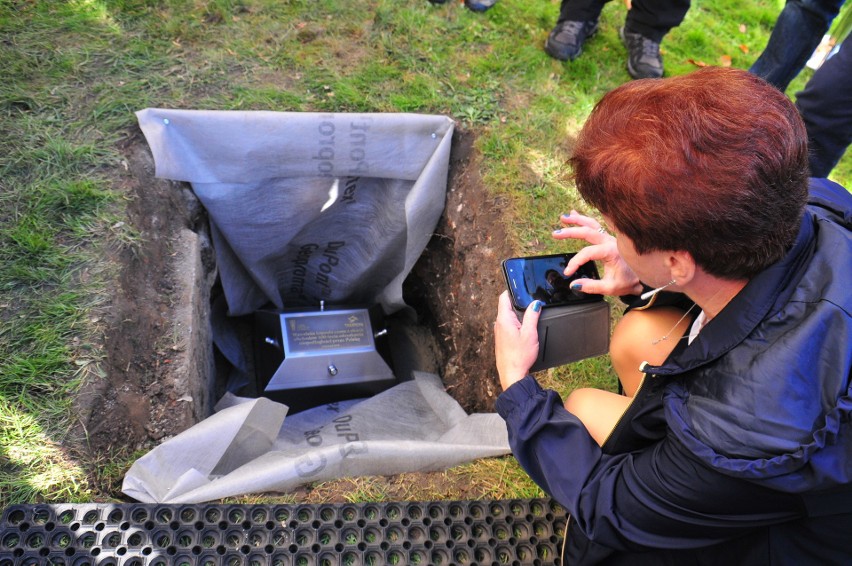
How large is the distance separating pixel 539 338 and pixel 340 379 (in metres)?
1.20

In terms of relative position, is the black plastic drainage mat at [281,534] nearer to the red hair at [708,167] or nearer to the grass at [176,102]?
the grass at [176,102]

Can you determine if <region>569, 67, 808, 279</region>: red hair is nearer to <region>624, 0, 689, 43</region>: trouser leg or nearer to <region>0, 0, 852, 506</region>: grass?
<region>0, 0, 852, 506</region>: grass

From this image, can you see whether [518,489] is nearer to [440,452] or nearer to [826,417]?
[440,452]

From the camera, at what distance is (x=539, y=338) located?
57.2 inches

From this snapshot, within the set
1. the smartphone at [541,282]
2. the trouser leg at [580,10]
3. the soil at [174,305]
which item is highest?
the trouser leg at [580,10]

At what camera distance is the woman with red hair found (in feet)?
3.07

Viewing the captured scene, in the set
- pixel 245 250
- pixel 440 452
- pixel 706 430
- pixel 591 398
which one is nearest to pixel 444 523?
pixel 440 452

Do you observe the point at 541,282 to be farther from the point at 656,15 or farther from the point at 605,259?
the point at 656,15

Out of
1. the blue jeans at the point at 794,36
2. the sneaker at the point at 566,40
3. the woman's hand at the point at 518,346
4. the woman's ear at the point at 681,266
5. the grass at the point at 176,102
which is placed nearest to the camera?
the woman's ear at the point at 681,266

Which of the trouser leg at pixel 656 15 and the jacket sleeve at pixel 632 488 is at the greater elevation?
the trouser leg at pixel 656 15

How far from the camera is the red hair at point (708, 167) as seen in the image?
0.96 m

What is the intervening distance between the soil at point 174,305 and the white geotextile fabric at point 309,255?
8 centimetres

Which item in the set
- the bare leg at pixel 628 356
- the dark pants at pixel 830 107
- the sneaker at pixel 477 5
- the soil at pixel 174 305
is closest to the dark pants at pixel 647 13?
the sneaker at pixel 477 5

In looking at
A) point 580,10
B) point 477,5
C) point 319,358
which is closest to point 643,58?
point 580,10
